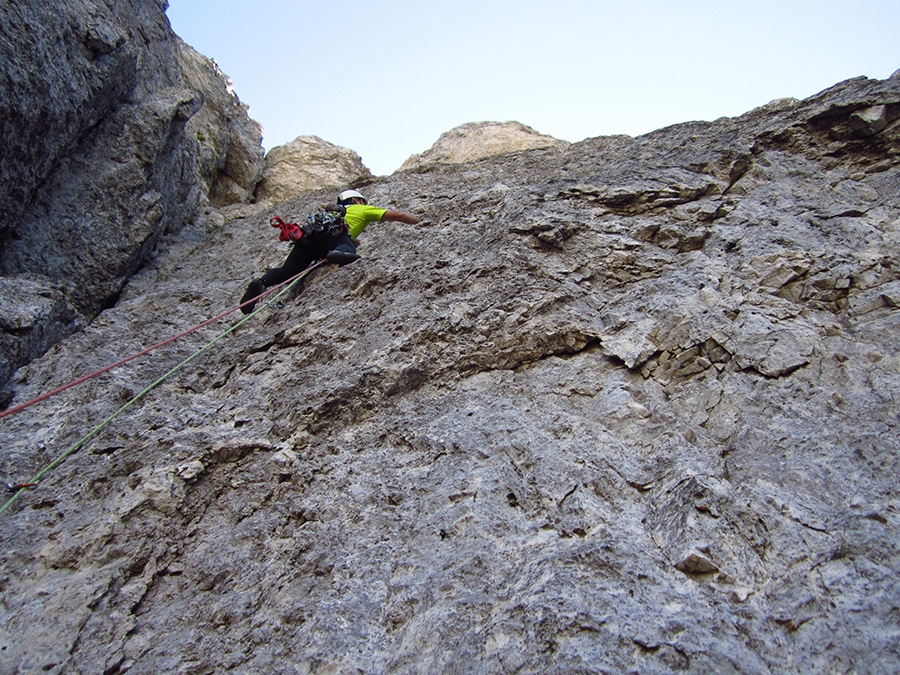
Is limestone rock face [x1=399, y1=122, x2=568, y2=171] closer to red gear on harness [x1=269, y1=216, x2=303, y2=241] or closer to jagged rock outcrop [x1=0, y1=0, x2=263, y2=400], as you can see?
jagged rock outcrop [x1=0, y1=0, x2=263, y2=400]

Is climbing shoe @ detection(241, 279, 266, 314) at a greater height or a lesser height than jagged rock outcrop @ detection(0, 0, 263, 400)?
lesser

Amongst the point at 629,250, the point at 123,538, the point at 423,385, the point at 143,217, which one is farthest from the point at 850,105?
the point at 143,217

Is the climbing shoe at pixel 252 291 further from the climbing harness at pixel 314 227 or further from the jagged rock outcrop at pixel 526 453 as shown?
the climbing harness at pixel 314 227

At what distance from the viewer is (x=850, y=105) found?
5961mm

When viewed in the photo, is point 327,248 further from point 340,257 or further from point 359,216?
point 359,216

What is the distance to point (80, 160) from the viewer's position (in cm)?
684

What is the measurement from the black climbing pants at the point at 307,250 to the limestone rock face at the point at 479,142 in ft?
19.2

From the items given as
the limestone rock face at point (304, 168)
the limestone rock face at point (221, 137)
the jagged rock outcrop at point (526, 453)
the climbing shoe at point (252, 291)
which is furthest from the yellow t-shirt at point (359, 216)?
the limestone rock face at point (304, 168)

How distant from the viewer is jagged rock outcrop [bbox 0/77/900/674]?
8.46 feet

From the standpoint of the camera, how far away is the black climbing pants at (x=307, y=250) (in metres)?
6.29

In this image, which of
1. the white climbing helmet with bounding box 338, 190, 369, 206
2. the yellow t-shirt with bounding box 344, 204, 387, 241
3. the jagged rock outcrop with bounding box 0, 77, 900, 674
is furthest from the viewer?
the white climbing helmet with bounding box 338, 190, 369, 206

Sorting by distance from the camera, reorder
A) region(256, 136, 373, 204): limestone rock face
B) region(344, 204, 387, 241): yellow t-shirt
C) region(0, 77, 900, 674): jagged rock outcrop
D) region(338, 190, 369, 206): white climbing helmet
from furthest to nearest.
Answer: region(256, 136, 373, 204): limestone rock face
region(338, 190, 369, 206): white climbing helmet
region(344, 204, 387, 241): yellow t-shirt
region(0, 77, 900, 674): jagged rock outcrop

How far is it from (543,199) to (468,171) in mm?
2396

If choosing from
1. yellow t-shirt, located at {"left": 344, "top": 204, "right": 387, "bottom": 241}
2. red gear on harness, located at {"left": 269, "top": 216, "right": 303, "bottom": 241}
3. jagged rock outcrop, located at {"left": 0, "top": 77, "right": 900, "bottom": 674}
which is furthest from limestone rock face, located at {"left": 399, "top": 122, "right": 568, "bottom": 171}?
jagged rock outcrop, located at {"left": 0, "top": 77, "right": 900, "bottom": 674}
